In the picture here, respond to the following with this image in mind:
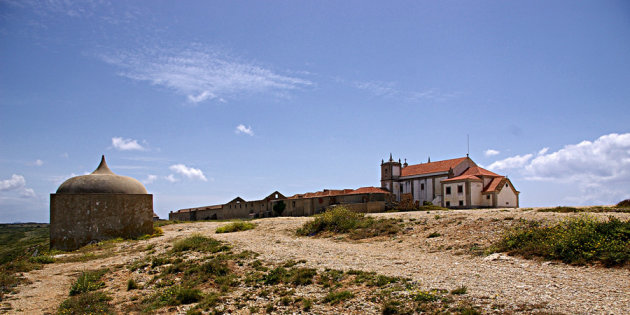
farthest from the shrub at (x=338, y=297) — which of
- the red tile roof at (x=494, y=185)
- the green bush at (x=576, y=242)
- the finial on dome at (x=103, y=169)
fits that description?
the red tile roof at (x=494, y=185)

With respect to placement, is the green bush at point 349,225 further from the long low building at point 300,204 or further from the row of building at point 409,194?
the row of building at point 409,194

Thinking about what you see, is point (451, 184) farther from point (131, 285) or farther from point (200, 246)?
point (131, 285)

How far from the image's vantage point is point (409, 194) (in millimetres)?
45219

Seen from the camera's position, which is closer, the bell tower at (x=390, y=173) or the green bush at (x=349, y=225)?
the green bush at (x=349, y=225)

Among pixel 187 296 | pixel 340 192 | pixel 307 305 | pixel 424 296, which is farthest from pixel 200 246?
pixel 340 192

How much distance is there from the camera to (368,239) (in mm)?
20281

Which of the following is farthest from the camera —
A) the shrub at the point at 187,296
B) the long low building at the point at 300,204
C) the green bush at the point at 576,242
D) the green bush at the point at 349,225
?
the long low building at the point at 300,204

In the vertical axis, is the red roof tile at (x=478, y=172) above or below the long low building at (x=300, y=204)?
above

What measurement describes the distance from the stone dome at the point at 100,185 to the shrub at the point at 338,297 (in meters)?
22.4

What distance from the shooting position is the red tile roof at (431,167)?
2095 inches

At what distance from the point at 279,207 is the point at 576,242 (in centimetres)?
3828

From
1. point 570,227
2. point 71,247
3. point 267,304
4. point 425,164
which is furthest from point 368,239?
point 425,164

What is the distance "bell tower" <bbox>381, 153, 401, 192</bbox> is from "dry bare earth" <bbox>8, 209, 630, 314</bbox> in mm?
36360

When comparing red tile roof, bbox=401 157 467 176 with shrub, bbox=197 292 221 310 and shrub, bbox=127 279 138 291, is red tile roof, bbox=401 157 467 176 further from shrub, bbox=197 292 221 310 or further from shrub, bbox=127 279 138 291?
shrub, bbox=197 292 221 310
